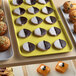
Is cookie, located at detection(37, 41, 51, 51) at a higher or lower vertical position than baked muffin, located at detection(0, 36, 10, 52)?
lower

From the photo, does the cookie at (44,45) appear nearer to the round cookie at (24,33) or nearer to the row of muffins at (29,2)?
the round cookie at (24,33)

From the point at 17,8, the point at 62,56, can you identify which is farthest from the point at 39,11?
the point at 62,56

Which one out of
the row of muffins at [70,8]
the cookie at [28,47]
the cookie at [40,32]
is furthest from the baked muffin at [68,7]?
the cookie at [28,47]

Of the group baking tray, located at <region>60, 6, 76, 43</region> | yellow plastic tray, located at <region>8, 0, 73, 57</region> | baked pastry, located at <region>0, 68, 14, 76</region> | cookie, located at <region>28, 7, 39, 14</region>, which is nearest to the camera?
yellow plastic tray, located at <region>8, 0, 73, 57</region>

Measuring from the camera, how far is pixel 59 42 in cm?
95

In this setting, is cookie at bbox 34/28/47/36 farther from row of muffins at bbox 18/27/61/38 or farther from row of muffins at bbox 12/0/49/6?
row of muffins at bbox 12/0/49/6

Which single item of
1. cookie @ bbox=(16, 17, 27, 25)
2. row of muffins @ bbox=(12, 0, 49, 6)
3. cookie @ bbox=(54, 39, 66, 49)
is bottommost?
cookie @ bbox=(54, 39, 66, 49)

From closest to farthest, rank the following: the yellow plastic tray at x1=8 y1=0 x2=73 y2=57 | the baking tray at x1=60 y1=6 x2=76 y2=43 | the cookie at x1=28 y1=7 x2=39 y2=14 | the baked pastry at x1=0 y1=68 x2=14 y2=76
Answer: the yellow plastic tray at x1=8 y1=0 x2=73 y2=57
the baking tray at x1=60 y1=6 x2=76 y2=43
the cookie at x1=28 y1=7 x2=39 y2=14
the baked pastry at x1=0 y1=68 x2=14 y2=76

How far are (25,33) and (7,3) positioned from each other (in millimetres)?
332

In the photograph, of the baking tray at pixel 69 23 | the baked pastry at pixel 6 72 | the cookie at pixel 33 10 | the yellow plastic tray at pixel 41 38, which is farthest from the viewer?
the baked pastry at pixel 6 72

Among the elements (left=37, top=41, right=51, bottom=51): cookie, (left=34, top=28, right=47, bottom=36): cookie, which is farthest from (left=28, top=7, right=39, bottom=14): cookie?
(left=37, top=41, right=51, bottom=51): cookie

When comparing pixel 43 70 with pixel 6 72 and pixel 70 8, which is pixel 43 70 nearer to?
pixel 6 72

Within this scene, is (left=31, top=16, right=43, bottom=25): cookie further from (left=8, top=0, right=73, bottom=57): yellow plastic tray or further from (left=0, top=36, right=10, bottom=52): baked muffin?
(left=0, top=36, right=10, bottom=52): baked muffin

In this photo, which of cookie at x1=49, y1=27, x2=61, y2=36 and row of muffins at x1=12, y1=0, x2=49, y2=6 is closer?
cookie at x1=49, y1=27, x2=61, y2=36
